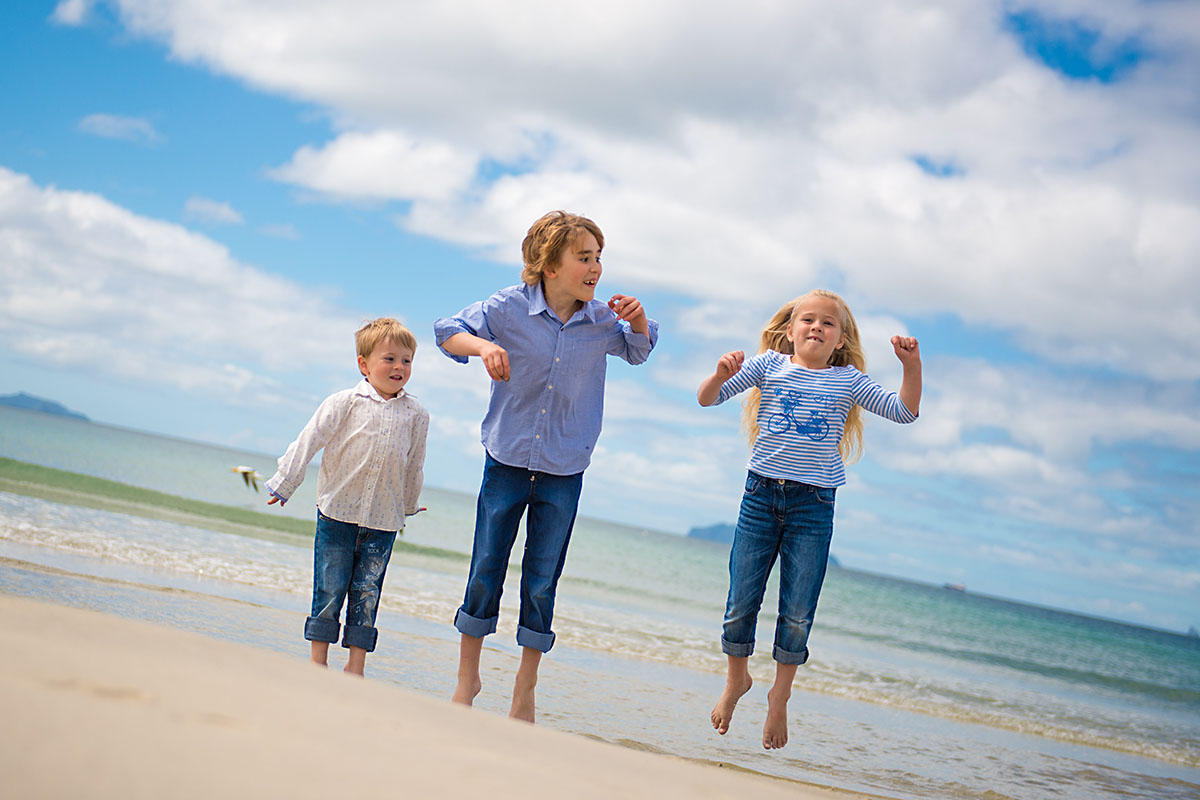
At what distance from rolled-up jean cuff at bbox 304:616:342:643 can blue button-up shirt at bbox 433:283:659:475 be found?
1.11 m

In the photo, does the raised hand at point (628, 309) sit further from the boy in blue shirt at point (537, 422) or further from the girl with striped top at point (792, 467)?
the girl with striped top at point (792, 467)

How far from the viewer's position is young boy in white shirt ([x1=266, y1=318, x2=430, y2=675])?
4004 millimetres

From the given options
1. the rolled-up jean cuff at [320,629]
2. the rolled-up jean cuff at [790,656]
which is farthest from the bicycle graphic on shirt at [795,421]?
the rolled-up jean cuff at [320,629]

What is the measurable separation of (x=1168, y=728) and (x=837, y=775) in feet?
27.2

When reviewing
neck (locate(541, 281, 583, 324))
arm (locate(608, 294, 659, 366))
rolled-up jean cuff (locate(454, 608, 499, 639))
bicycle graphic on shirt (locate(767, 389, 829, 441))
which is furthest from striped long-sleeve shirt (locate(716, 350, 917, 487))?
rolled-up jean cuff (locate(454, 608, 499, 639))

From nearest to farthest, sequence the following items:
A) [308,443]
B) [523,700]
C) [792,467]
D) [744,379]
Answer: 1. [523,700]
2. [792,467]
3. [308,443]
4. [744,379]

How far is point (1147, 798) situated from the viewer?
18.7ft

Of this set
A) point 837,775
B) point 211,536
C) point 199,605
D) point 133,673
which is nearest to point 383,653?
point 199,605

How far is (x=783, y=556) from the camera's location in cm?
388

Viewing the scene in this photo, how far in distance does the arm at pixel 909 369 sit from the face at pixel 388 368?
2.22 m

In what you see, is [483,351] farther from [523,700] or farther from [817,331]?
[817,331]

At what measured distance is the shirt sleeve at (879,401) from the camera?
3820 millimetres

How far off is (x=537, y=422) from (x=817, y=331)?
1405 millimetres

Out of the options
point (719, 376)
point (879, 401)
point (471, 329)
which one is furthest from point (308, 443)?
point (879, 401)
